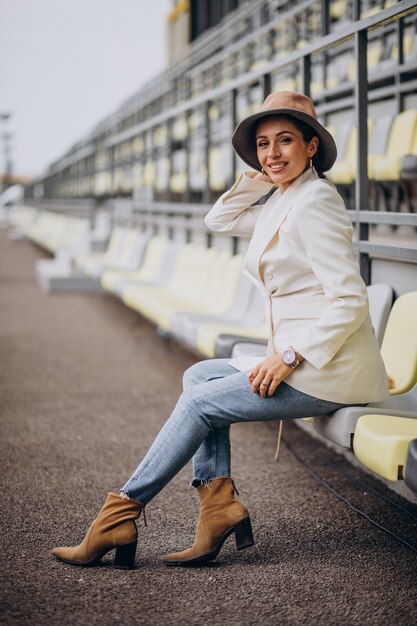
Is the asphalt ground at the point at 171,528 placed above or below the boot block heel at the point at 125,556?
below

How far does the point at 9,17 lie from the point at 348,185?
20.4m

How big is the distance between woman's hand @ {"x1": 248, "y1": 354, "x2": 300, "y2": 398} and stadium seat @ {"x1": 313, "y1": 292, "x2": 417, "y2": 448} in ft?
0.72

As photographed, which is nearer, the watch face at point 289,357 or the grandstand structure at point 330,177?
the watch face at point 289,357

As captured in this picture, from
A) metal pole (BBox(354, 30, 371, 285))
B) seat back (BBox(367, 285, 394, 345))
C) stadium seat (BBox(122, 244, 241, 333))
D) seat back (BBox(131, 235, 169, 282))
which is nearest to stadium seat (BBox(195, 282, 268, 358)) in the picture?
stadium seat (BBox(122, 244, 241, 333))

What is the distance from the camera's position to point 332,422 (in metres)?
2.22

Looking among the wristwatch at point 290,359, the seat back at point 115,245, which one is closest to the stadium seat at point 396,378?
the wristwatch at point 290,359

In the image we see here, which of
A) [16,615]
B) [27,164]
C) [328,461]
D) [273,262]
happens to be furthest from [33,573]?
[27,164]

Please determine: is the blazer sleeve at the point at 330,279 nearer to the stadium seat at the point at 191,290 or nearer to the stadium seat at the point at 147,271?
the stadium seat at the point at 191,290

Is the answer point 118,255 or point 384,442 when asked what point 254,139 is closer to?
point 384,442

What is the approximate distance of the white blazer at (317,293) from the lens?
6.63 feet

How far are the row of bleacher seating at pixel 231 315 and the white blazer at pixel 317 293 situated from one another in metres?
0.13

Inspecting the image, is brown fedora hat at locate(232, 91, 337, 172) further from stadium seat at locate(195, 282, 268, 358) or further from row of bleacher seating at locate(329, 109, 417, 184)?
row of bleacher seating at locate(329, 109, 417, 184)

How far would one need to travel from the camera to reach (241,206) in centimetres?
249

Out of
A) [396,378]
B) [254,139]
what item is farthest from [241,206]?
[396,378]
